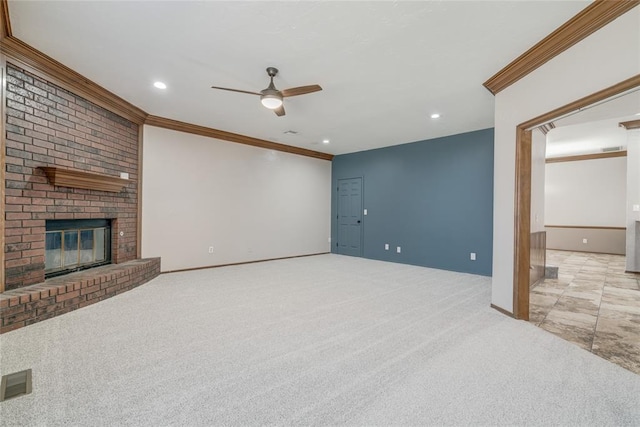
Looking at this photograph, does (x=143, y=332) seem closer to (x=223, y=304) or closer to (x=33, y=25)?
(x=223, y=304)

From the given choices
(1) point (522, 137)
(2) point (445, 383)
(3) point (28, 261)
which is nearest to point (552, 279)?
(1) point (522, 137)

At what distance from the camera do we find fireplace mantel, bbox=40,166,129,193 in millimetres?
3072

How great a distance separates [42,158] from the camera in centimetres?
305

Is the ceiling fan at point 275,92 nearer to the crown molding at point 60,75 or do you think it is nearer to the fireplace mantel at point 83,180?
the crown molding at point 60,75

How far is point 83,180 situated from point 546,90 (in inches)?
197

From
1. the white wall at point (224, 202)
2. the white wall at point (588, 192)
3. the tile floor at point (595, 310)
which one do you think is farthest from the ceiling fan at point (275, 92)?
the white wall at point (588, 192)

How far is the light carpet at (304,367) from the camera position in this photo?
1.56 m

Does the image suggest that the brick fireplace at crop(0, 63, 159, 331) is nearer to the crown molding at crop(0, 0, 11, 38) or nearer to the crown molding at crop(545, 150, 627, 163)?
the crown molding at crop(0, 0, 11, 38)

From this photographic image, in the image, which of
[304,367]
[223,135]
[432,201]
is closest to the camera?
[304,367]

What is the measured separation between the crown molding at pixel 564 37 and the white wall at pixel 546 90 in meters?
0.04

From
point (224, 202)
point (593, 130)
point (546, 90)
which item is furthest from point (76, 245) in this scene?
point (593, 130)

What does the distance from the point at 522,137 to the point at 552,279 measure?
3.24 m

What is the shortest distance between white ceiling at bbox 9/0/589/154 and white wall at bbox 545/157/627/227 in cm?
605

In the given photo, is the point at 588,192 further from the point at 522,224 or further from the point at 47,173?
the point at 47,173
